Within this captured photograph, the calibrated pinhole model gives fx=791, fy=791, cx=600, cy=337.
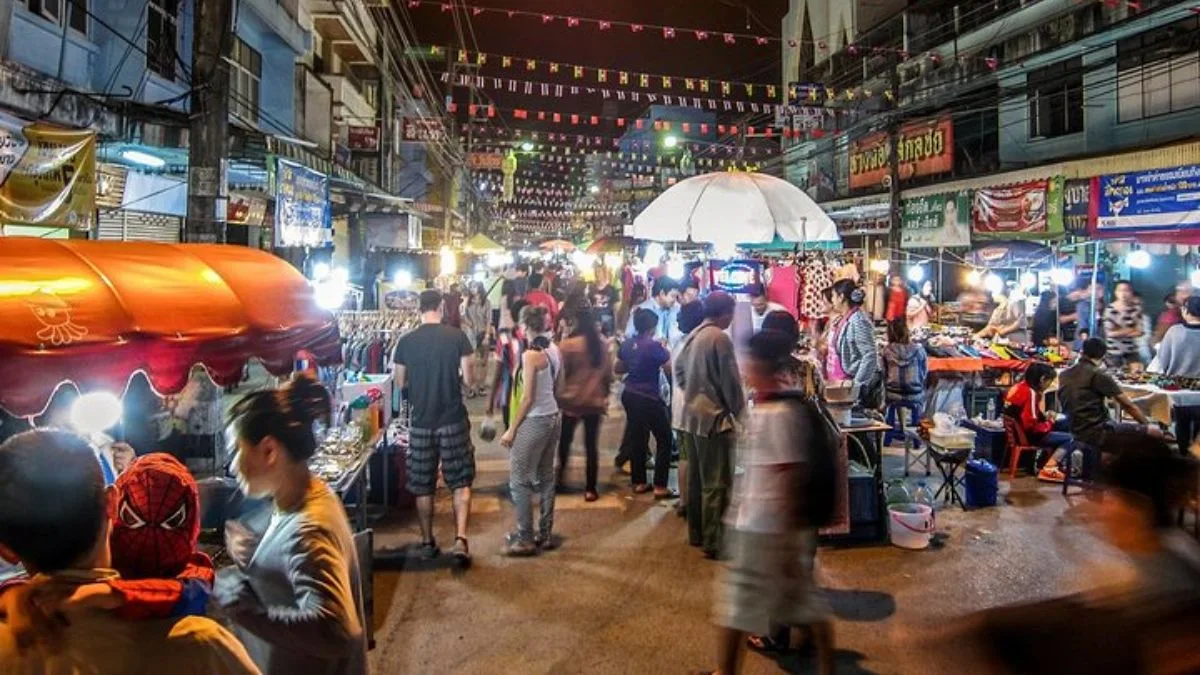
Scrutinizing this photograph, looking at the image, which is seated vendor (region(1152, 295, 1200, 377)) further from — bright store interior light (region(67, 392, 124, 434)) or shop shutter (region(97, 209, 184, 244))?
shop shutter (region(97, 209, 184, 244))

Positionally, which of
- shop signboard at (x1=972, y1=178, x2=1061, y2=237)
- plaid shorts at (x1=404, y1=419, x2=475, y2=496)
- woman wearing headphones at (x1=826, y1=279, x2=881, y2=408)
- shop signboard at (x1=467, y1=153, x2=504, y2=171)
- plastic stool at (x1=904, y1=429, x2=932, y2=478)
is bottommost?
plastic stool at (x1=904, y1=429, x2=932, y2=478)

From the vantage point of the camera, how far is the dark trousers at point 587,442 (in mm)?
8195

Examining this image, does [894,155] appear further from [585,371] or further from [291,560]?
[291,560]

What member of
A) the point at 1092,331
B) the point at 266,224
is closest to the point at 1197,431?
the point at 1092,331

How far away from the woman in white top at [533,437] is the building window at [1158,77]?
1522 cm

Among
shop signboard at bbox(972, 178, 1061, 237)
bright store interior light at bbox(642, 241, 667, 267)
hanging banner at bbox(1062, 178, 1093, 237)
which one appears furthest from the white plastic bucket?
bright store interior light at bbox(642, 241, 667, 267)

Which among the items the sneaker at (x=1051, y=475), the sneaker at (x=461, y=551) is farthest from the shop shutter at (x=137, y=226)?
the sneaker at (x=1051, y=475)

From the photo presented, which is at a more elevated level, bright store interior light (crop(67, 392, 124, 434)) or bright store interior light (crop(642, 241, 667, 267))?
bright store interior light (crop(642, 241, 667, 267))

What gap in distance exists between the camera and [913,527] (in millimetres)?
6848

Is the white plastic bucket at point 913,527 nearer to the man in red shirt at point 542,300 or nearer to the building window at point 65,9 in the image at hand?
the man in red shirt at point 542,300

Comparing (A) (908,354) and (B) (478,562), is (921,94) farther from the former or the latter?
(B) (478,562)

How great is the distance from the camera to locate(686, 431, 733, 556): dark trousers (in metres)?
6.35

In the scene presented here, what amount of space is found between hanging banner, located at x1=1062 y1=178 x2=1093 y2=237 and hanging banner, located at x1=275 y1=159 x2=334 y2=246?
1349 cm

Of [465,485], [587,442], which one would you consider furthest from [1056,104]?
[465,485]
